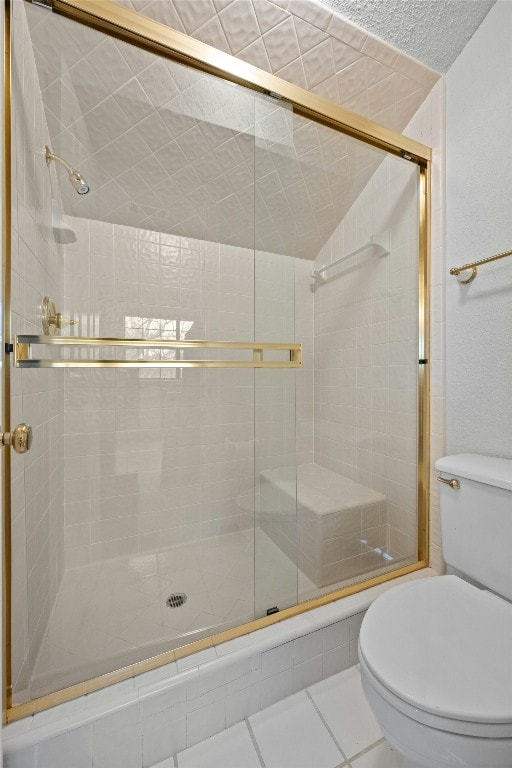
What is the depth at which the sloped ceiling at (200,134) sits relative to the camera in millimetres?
1045

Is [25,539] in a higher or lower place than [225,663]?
higher

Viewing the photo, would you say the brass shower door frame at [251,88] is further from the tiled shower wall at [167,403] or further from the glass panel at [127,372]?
the tiled shower wall at [167,403]

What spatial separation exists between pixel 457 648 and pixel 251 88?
1.67 metres

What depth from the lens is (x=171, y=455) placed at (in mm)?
1581

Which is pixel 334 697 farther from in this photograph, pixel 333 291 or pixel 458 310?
pixel 333 291

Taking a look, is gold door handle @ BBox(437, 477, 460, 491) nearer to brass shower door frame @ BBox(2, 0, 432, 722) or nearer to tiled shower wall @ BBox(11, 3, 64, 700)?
brass shower door frame @ BBox(2, 0, 432, 722)

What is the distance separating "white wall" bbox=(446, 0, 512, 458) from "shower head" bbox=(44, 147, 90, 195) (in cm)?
139

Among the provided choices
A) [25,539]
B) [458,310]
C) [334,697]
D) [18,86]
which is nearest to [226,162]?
[18,86]

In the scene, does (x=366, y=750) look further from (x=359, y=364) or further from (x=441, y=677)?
(x=359, y=364)

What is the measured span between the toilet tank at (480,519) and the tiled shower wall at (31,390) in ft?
4.15

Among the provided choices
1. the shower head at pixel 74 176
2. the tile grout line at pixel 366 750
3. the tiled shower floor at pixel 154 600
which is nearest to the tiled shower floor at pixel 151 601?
the tiled shower floor at pixel 154 600

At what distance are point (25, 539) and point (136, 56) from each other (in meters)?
1.49

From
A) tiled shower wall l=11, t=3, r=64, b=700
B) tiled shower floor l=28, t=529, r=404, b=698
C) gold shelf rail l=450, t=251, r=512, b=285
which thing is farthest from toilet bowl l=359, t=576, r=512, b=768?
gold shelf rail l=450, t=251, r=512, b=285

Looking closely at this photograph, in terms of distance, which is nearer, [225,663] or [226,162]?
[225,663]
